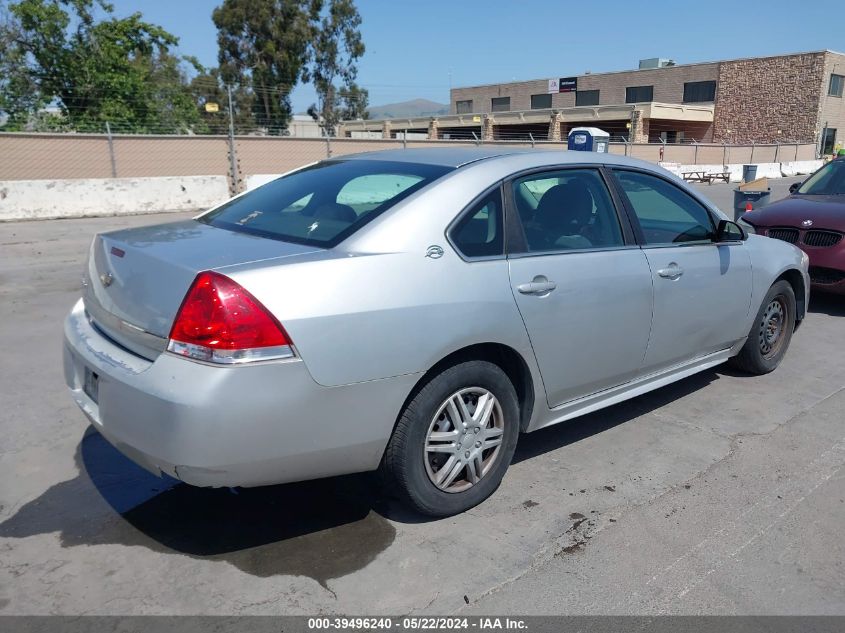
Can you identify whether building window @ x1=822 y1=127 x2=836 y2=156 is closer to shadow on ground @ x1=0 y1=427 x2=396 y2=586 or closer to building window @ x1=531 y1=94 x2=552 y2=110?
building window @ x1=531 y1=94 x2=552 y2=110

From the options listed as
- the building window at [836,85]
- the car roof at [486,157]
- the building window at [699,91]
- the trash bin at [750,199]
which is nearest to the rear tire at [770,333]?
the car roof at [486,157]

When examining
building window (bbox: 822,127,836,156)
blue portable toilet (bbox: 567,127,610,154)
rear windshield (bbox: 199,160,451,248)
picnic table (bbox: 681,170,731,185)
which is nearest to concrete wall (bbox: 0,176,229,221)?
blue portable toilet (bbox: 567,127,610,154)

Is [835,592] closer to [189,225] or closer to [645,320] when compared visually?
[645,320]

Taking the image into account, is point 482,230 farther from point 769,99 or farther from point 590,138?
point 769,99

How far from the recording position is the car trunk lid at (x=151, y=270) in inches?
109

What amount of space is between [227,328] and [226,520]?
1152 mm

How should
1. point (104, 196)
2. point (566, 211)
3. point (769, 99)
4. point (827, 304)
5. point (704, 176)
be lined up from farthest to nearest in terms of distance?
point (769, 99), point (704, 176), point (104, 196), point (827, 304), point (566, 211)

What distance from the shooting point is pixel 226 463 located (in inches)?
105

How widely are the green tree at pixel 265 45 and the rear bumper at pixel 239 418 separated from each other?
156 feet

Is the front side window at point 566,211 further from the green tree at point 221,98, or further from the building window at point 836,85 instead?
the building window at point 836,85

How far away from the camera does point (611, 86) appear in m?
63.8

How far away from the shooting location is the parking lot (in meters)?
2.77

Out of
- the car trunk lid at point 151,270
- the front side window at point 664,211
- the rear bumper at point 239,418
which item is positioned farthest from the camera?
the front side window at point 664,211

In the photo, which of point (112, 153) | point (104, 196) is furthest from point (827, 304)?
point (112, 153)
